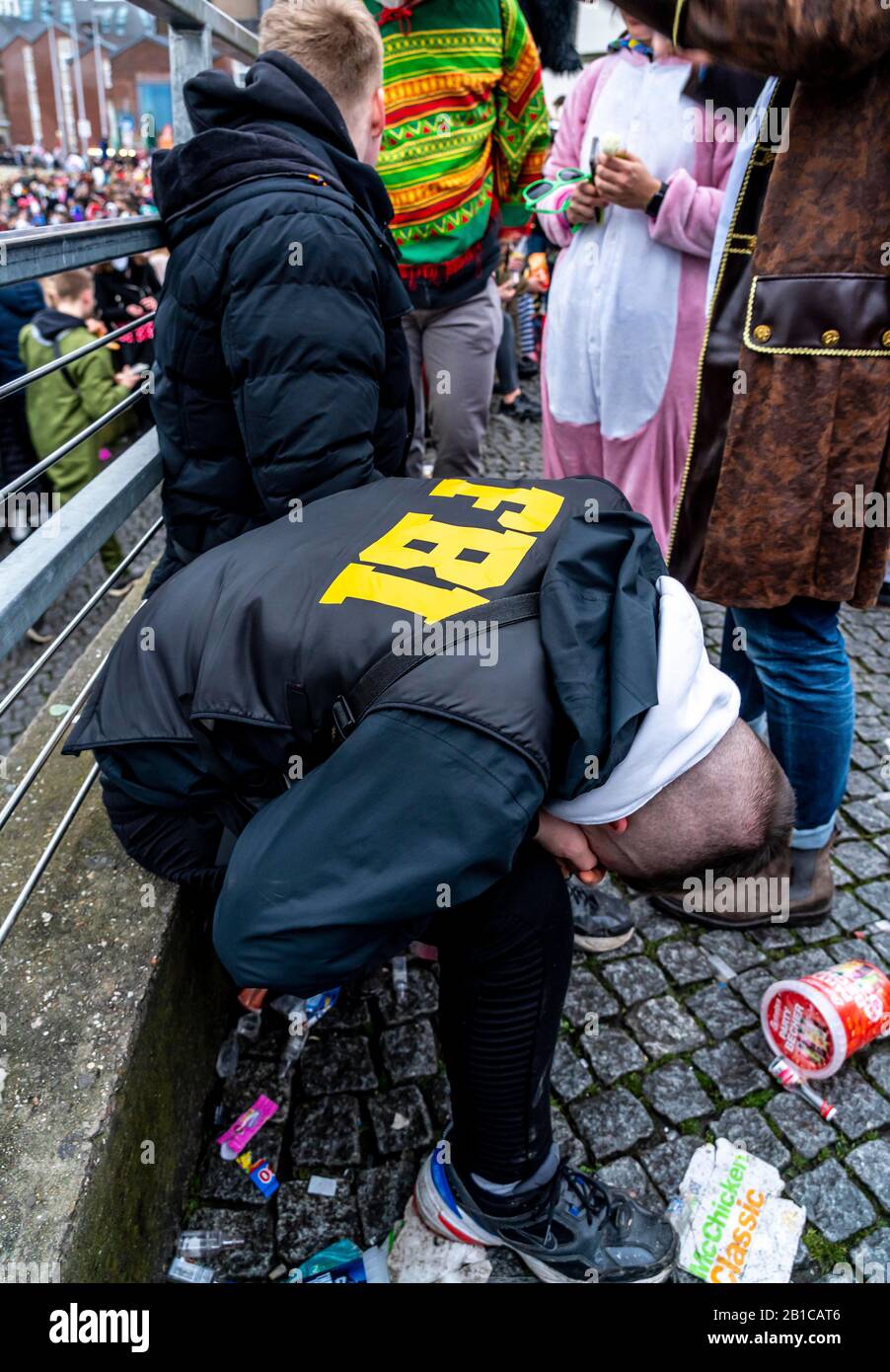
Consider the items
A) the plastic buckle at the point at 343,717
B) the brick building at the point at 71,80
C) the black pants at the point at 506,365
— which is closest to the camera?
the plastic buckle at the point at 343,717

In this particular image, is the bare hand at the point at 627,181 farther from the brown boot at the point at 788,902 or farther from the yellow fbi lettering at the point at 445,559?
the brown boot at the point at 788,902

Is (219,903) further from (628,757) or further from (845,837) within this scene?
(845,837)

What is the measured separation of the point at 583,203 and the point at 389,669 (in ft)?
6.71

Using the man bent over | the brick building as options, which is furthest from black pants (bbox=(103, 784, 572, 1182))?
the brick building

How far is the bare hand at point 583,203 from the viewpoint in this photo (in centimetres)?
273

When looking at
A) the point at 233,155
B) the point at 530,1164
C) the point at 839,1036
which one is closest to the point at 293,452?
the point at 233,155

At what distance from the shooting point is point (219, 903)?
4.82 ft

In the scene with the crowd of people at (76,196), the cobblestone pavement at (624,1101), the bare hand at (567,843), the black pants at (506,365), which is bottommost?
the cobblestone pavement at (624,1101)

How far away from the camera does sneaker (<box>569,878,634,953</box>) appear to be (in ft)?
8.64

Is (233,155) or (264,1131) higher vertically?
(233,155)

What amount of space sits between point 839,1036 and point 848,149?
1864 mm

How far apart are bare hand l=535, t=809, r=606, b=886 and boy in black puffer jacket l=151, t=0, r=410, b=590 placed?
850 millimetres

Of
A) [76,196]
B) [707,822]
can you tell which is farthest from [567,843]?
[76,196]
